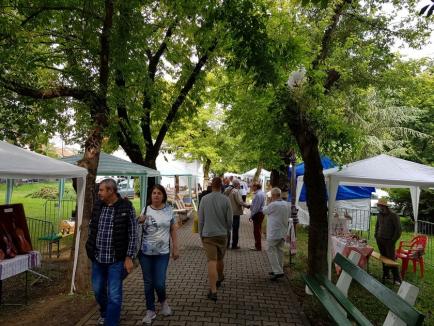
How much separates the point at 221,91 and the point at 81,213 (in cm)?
527

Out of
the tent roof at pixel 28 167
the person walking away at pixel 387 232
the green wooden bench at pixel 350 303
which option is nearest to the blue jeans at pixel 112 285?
the tent roof at pixel 28 167

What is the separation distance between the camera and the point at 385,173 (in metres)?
7.97

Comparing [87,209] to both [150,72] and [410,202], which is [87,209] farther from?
[410,202]

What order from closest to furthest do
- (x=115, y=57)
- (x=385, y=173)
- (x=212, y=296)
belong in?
(x=212, y=296), (x=385, y=173), (x=115, y=57)

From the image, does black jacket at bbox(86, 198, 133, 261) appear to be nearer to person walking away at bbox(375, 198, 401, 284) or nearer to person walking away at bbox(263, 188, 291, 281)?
person walking away at bbox(263, 188, 291, 281)

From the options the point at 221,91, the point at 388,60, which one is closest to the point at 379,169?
the point at 221,91

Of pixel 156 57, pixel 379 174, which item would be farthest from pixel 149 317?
pixel 156 57

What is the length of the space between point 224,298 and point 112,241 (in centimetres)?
272

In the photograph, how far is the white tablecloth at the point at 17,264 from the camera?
608cm

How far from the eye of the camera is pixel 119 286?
492cm

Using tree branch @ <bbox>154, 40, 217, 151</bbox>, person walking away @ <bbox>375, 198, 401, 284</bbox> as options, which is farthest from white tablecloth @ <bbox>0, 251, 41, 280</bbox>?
tree branch @ <bbox>154, 40, 217, 151</bbox>

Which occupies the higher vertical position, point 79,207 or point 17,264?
point 79,207

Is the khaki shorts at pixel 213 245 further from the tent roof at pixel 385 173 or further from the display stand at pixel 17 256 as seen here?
the display stand at pixel 17 256

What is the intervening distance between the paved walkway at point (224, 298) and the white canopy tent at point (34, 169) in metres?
1.69
